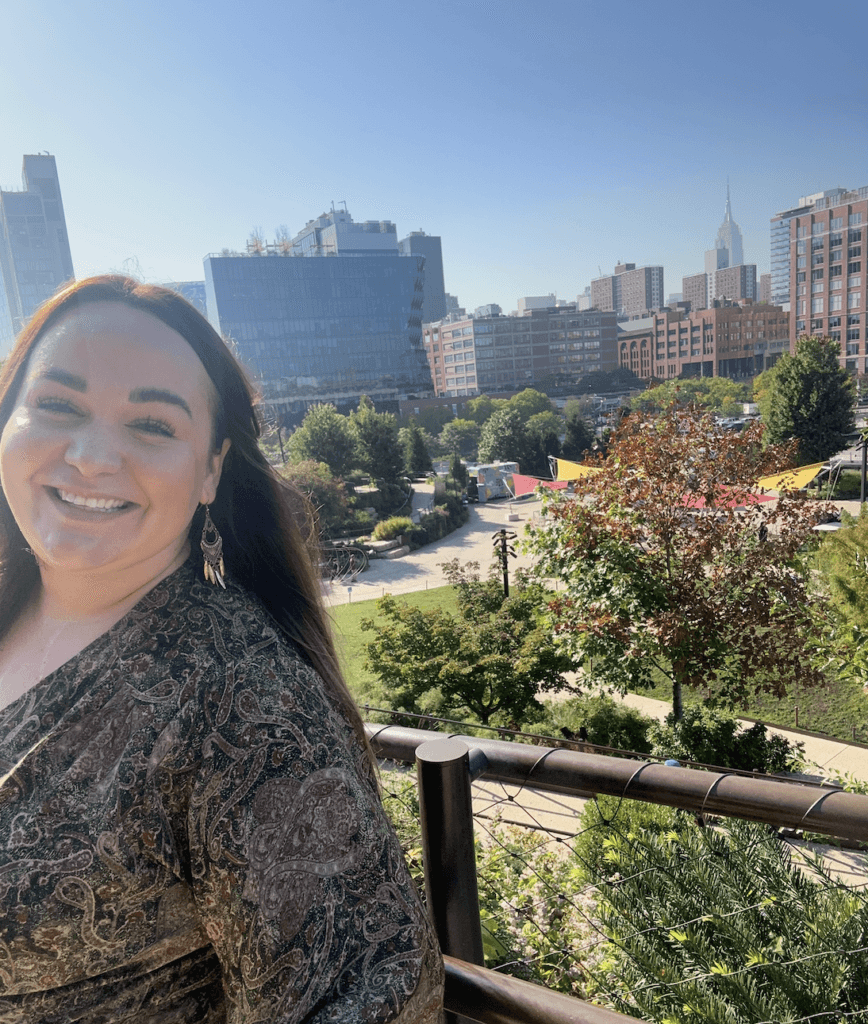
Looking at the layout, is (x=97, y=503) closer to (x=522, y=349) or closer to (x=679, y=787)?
(x=679, y=787)

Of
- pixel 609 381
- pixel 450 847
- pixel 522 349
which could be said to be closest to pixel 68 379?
pixel 450 847

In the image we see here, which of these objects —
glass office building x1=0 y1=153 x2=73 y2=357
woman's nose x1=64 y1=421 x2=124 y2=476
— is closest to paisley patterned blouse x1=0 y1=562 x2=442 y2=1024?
woman's nose x1=64 y1=421 x2=124 y2=476

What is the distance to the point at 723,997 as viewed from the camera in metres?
1.91

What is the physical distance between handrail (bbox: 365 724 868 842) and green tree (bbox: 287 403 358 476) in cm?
3300

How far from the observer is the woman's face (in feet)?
3.56

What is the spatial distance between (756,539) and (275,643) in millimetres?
8814

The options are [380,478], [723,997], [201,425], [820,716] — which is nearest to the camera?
[201,425]

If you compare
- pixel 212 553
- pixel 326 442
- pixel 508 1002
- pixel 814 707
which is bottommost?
pixel 814 707

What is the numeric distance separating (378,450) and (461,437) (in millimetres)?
23520

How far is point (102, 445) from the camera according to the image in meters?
1.08

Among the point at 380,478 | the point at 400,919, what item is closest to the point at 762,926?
the point at 400,919

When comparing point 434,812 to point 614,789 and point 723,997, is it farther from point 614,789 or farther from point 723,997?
point 723,997

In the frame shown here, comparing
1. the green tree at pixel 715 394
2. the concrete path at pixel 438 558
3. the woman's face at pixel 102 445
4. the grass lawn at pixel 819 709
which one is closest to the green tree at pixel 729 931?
the woman's face at pixel 102 445

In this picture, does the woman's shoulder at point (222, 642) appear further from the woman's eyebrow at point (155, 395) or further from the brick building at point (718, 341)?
the brick building at point (718, 341)
